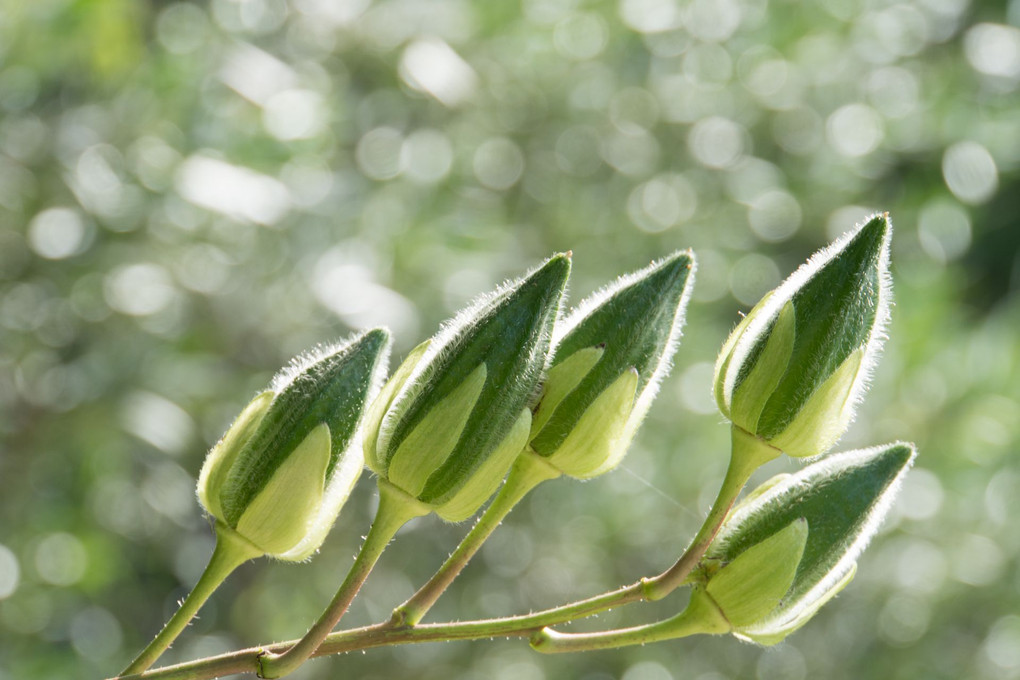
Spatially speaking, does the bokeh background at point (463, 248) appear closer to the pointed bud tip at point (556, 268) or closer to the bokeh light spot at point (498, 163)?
the bokeh light spot at point (498, 163)

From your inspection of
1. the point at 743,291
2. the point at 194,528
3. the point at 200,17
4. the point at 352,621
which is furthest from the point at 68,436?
A: the point at 743,291

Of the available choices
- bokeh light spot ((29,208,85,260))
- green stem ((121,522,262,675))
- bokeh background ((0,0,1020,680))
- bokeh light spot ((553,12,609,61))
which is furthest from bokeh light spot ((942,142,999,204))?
green stem ((121,522,262,675))

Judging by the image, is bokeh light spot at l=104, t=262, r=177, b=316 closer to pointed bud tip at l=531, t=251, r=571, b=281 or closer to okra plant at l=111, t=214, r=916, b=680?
okra plant at l=111, t=214, r=916, b=680

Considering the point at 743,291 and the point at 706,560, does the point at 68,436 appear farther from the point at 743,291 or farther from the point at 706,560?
the point at 706,560

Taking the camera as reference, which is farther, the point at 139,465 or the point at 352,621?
the point at 352,621

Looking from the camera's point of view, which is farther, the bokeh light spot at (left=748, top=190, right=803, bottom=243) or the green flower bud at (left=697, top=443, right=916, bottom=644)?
the bokeh light spot at (left=748, top=190, right=803, bottom=243)

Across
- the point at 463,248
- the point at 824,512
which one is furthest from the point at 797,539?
the point at 463,248

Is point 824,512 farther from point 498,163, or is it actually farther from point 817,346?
point 498,163
